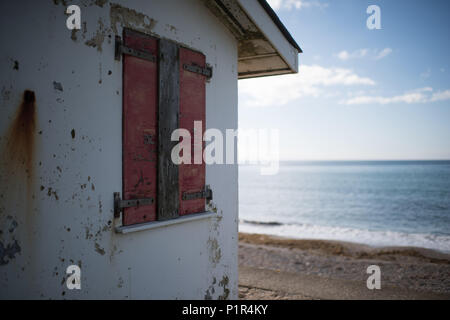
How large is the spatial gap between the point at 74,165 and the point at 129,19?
1.63m

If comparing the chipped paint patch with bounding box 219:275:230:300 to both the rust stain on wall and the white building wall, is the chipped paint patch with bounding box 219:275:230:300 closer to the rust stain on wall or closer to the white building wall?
the white building wall

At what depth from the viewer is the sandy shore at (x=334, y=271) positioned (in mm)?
6000

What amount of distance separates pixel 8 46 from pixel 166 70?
1.56 meters

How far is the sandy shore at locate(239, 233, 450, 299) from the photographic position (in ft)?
19.7

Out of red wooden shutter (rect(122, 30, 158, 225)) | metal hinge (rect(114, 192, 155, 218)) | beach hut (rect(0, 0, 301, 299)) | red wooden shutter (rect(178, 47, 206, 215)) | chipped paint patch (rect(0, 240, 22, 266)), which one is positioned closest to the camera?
chipped paint patch (rect(0, 240, 22, 266))

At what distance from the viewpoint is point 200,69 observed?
405 centimetres

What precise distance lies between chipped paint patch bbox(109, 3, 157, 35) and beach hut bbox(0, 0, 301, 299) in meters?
0.01

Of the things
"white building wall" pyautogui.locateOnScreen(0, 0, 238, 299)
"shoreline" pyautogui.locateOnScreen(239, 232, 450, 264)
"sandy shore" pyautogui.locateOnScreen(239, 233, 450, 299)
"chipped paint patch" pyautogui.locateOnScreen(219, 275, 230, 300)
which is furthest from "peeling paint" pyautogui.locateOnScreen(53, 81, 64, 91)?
"shoreline" pyautogui.locateOnScreen(239, 232, 450, 264)

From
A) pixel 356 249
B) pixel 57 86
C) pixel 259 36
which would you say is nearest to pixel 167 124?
pixel 57 86

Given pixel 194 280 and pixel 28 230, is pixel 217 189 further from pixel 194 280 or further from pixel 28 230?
pixel 28 230

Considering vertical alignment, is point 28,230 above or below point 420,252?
above

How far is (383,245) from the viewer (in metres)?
12.4

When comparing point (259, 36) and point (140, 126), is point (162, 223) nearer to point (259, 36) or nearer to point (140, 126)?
point (140, 126)
